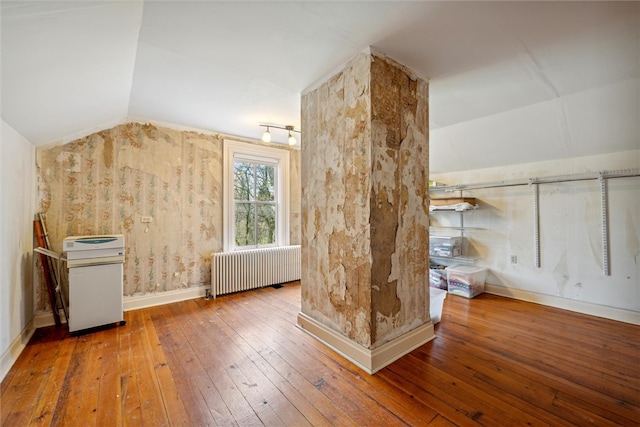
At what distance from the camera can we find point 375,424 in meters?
1.43

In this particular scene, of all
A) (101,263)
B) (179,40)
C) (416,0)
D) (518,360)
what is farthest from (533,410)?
(101,263)

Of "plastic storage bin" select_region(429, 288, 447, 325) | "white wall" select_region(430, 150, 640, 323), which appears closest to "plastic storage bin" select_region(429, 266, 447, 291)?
"white wall" select_region(430, 150, 640, 323)

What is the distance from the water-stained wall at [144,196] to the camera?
9.33ft

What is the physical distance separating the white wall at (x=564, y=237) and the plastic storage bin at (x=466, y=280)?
234 millimetres

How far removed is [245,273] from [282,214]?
119cm

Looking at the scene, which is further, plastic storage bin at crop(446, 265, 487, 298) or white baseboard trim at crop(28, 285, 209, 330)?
plastic storage bin at crop(446, 265, 487, 298)

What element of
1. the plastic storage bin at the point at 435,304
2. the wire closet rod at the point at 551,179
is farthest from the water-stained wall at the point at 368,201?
the wire closet rod at the point at 551,179

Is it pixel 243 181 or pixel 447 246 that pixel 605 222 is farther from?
pixel 243 181

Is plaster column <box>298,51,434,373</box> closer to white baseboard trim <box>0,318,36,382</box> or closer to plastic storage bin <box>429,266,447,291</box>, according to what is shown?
plastic storage bin <box>429,266,447,291</box>

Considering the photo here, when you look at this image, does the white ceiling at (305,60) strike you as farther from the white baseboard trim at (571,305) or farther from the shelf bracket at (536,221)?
the white baseboard trim at (571,305)

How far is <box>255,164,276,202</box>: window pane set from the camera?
14.3 feet

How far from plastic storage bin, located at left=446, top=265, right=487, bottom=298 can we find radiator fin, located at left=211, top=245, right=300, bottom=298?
2437 mm

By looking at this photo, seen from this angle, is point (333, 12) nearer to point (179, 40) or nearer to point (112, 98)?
point (179, 40)

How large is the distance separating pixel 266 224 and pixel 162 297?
1.81m
